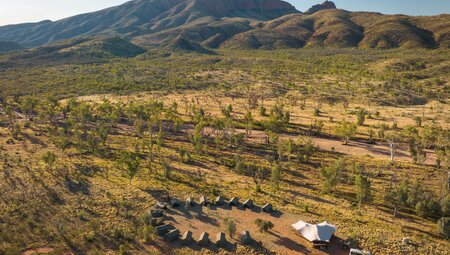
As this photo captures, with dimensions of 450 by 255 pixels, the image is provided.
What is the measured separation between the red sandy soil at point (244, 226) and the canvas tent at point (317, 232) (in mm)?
904

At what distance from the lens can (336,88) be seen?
4958 inches

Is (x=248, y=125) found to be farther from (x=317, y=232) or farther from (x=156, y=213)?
(x=317, y=232)

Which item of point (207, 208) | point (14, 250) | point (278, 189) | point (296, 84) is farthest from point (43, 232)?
point (296, 84)

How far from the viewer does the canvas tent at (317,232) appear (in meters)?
34.3

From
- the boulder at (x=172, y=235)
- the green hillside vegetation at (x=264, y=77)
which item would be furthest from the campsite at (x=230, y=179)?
the green hillside vegetation at (x=264, y=77)

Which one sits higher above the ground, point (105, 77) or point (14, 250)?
point (105, 77)

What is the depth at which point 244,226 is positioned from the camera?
126 ft

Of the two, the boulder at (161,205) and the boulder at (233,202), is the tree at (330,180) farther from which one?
the boulder at (161,205)

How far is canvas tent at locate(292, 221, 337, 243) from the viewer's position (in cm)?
3434

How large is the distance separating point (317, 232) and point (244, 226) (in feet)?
27.6

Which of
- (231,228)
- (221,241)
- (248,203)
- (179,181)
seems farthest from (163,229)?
(179,181)

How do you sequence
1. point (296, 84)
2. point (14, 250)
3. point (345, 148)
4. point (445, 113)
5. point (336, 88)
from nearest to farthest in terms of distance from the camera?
point (14, 250)
point (345, 148)
point (445, 113)
point (336, 88)
point (296, 84)

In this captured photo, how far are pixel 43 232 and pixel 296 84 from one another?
11666cm

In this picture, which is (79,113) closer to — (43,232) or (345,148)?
(43,232)
